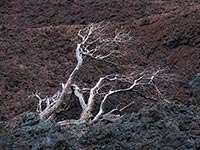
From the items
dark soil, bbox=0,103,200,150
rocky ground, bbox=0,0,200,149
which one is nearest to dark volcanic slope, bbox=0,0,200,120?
rocky ground, bbox=0,0,200,149

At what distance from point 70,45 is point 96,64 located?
7.11 ft

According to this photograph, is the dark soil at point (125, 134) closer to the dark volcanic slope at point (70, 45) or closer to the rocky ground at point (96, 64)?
the rocky ground at point (96, 64)

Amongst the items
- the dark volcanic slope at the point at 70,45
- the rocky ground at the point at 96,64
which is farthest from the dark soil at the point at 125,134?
the dark volcanic slope at the point at 70,45

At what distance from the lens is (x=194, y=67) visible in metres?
13.2

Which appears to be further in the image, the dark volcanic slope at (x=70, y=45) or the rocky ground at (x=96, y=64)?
the dark volcanic slope at (x=70, y=45)

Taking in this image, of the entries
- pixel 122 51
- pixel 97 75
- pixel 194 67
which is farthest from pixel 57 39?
pixel 194 67

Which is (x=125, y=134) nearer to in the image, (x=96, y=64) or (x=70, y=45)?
(x=96, y=64)

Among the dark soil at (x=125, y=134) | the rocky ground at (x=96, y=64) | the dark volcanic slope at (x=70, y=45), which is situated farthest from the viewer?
the dark volcanic slope at (x=70, y=45)

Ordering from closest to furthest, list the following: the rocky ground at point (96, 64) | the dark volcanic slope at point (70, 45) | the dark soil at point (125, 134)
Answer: the dark soil at point (125, 134) → the rocky ground at point (96, 64) → the dark volcanic slope at point (70, 45)

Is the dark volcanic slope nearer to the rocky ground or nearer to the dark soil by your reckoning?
the rocky ground

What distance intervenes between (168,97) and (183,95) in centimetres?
60

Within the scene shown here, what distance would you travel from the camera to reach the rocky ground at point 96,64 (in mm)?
5852

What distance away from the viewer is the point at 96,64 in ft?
44.5

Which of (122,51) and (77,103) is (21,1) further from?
(77,103)
